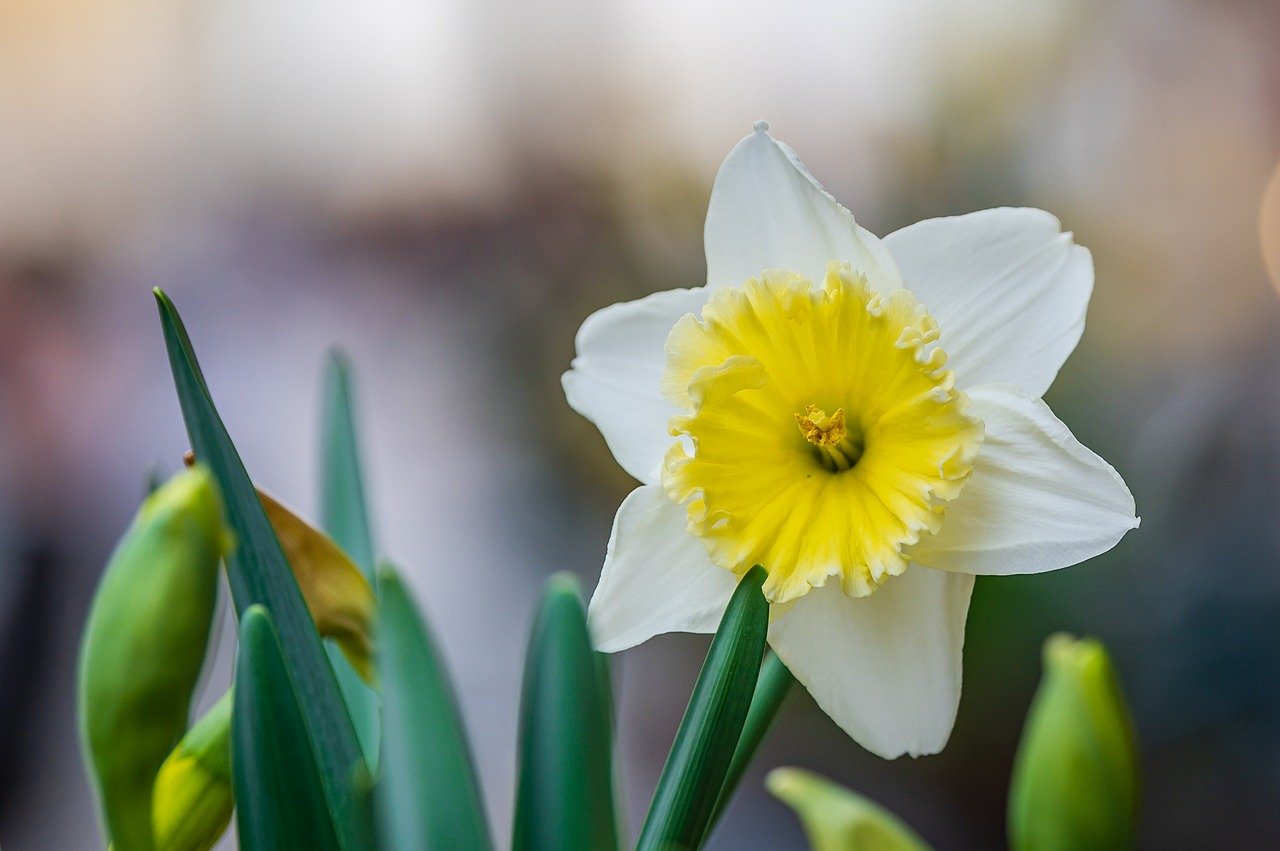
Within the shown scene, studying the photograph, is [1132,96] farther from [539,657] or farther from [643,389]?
[539,657]

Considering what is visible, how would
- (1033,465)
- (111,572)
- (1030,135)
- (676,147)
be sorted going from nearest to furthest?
(111,572)
(1033,465)
(1030,135)
(676,147)

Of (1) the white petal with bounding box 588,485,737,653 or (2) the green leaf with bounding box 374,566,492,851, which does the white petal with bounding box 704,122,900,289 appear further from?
(2) the green leaf with bounding box 374,566,492,851

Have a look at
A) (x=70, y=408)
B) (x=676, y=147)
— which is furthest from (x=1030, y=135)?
(x=70, y=408)

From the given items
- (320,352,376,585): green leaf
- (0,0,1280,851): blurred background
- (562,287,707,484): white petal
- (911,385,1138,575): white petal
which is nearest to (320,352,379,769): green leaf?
(320,352,376,585): green leaf

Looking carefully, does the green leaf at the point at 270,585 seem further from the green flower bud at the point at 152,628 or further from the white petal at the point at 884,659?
the white petal at the point at 884,659

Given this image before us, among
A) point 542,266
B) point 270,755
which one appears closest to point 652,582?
point 270,755

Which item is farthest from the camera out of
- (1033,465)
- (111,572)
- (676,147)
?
(676,147)

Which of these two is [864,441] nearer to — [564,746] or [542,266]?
[564,746]
